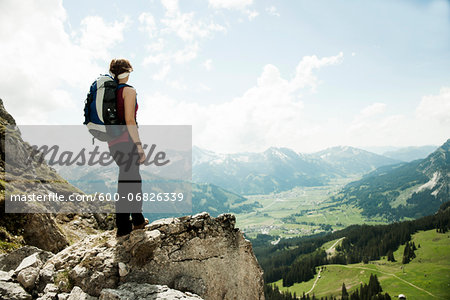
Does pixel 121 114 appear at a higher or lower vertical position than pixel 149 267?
higher

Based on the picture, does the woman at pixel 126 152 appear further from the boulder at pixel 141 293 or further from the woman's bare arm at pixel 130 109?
the boulder at pixel 141 293

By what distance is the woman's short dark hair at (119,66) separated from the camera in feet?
27.8

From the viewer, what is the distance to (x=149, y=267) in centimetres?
852

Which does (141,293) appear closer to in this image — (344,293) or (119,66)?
(119,66)

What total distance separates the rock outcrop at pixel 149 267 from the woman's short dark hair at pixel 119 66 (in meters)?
5.69

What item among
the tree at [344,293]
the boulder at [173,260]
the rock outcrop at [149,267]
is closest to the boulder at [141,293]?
the rock outcrop at [149,267]

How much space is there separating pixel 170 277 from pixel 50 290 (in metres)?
3.56

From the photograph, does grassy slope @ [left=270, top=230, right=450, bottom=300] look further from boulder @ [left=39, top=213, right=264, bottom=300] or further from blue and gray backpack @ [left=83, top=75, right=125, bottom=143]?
blue and gray backpack @ [left=83, top=75, right=125, bottom=143]

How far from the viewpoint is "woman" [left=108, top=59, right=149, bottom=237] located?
809 centimetres

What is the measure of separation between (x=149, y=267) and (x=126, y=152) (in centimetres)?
401

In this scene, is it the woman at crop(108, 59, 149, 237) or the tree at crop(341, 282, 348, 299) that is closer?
the woman at crop(108, 59, 149, 237)

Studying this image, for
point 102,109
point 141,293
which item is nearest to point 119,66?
point 102,109

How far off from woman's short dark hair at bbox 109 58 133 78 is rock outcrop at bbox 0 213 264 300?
224 inches

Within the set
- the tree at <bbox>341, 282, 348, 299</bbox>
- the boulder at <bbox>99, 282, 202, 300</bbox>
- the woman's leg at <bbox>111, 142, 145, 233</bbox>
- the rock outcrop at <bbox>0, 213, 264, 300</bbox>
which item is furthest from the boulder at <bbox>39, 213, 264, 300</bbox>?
the tree at <bbox>341, 282, 348, 299</bbox>
